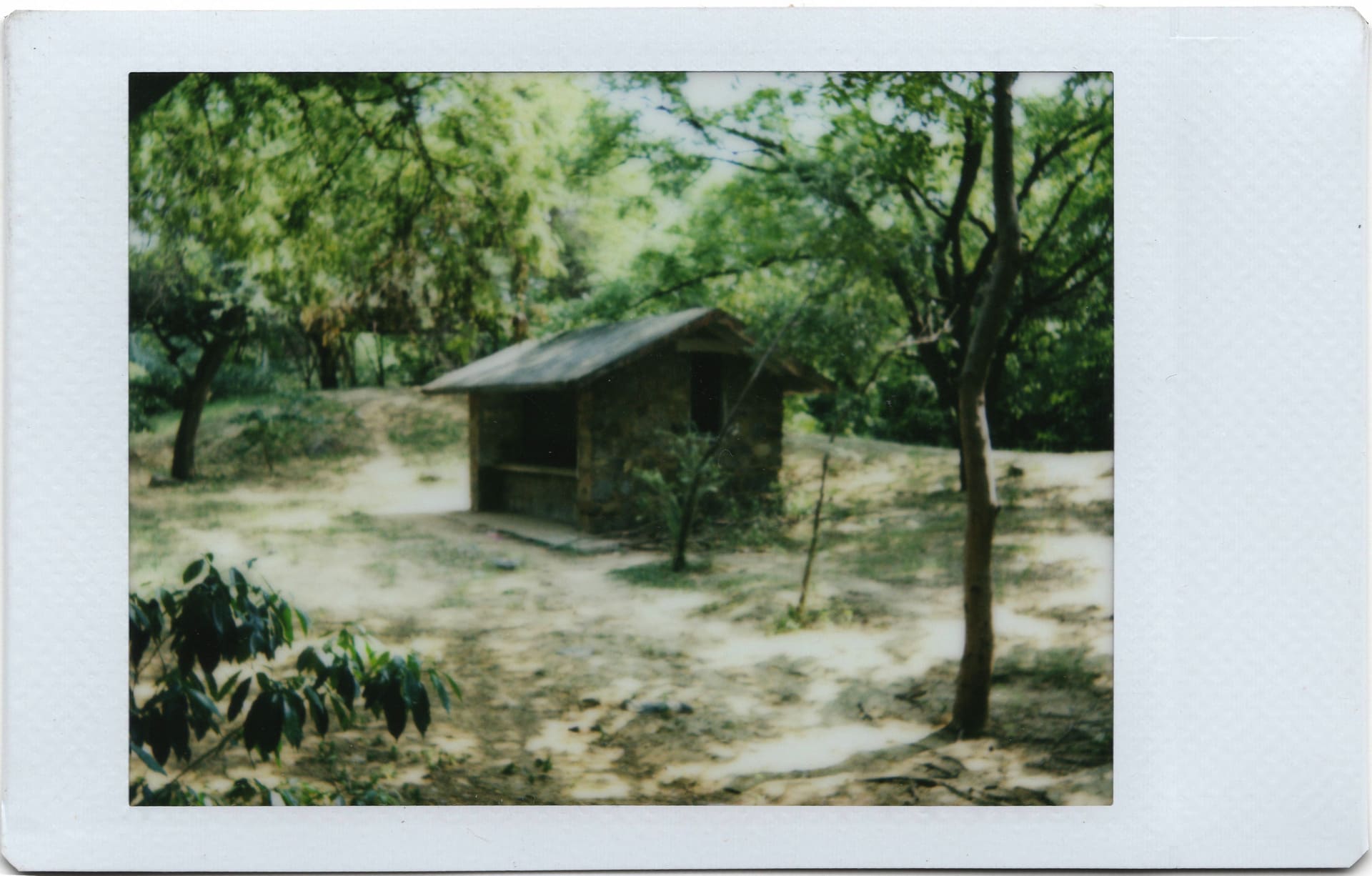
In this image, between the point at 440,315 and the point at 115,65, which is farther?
the point at 440,315

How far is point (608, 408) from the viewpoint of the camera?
8.93 feet

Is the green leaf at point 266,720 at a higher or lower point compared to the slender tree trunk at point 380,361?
lower

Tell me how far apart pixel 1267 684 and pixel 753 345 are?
178cm

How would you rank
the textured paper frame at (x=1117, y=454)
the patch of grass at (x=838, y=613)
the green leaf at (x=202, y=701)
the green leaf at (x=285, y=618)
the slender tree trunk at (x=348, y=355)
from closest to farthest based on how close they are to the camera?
the green leaf at (x=202, y=701), the green leaf at (x=285, y=618), the textured paper frame at (x=1117, y=454), the patch of grass at (x=838, y=613), the slender tree trunk at (x=348, y=355)

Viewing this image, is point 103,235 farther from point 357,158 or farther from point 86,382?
point 357,158

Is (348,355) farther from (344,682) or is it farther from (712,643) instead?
(712,643)

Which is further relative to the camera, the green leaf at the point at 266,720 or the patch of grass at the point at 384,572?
the patch of grass at the point at 384,572

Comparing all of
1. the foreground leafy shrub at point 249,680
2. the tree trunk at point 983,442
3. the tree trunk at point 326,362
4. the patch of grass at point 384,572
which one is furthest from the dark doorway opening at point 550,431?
the tree trunk at point 983,442

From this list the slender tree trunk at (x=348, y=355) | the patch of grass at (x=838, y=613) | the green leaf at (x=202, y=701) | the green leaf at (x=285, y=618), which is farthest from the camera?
the slender tree trunk at (x=348, y=355)

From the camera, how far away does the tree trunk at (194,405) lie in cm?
253

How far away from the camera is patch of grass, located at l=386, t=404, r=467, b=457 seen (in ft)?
8.99

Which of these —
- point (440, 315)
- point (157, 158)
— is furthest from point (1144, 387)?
point (157, 158)

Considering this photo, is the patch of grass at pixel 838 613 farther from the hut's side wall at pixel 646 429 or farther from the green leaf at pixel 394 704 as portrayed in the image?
the green leaf at pixel 394 704

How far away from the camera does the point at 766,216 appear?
2.61 m
